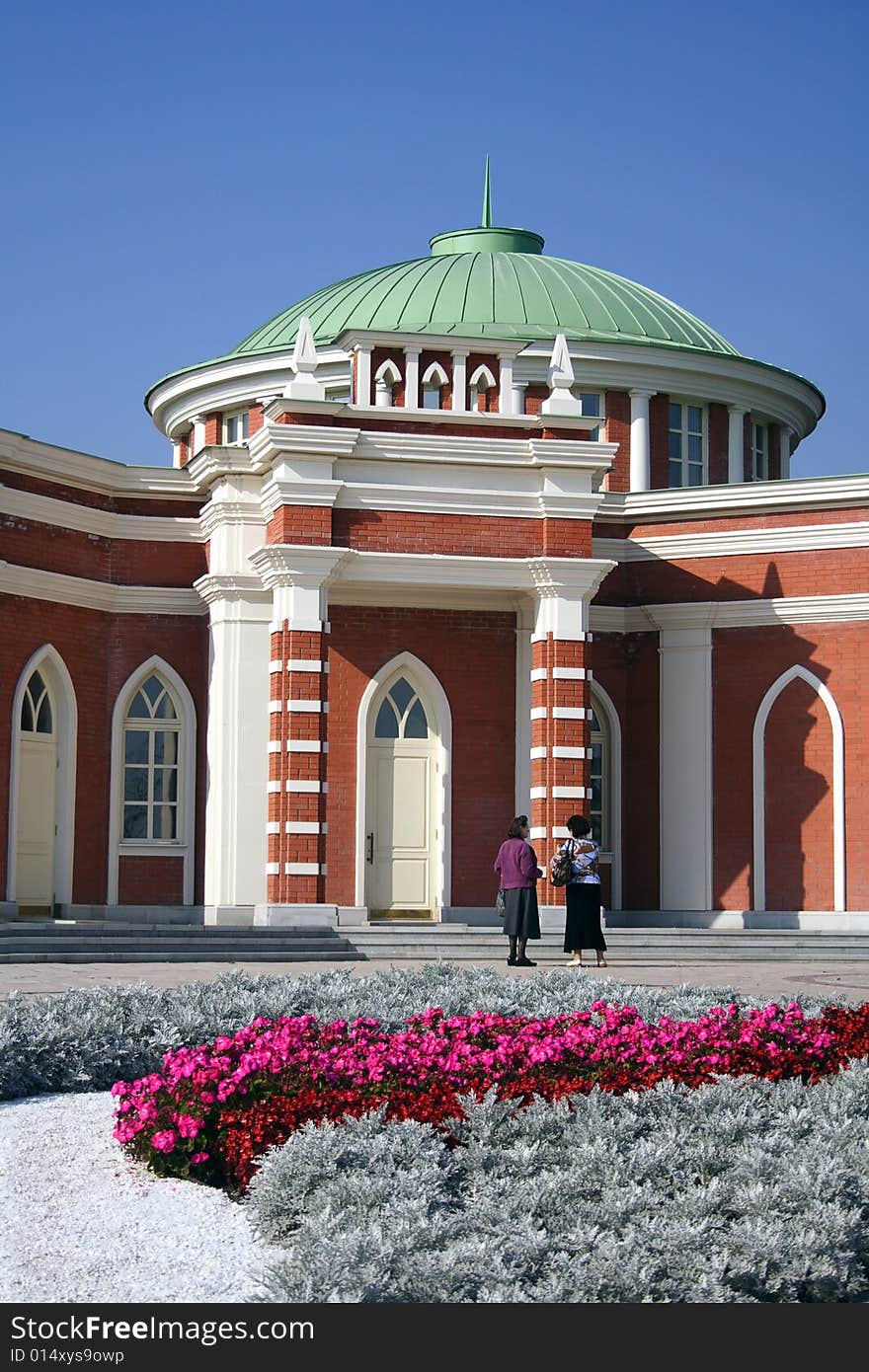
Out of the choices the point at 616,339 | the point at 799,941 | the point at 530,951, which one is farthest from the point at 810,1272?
the point at 616,339

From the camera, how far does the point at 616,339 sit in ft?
92.0

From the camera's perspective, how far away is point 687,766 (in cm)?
2453

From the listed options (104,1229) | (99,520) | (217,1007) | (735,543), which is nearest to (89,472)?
(99,520)

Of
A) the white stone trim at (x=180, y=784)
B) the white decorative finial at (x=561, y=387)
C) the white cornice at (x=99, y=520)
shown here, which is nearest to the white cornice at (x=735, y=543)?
the white decorative finial at (x=561, y=387)

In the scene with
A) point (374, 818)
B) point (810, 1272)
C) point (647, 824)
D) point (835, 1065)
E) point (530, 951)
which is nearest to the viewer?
point (810, 1272)

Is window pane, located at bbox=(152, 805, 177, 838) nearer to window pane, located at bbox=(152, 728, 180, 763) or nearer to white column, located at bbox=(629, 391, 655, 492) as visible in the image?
window pane, located at bbox=(152, 728, 180, 763)

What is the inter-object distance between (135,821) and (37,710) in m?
1.99

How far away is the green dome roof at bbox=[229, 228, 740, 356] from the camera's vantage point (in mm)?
28984

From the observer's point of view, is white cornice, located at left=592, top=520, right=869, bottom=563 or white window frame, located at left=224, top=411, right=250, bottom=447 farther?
white window frame, located at left=224, top=411, right=250, bottom=447

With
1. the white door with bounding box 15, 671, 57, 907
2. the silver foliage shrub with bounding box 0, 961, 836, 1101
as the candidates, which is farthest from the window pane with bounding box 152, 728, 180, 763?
the silver foliage shrub with bounding box 0, 961, 836, 1101

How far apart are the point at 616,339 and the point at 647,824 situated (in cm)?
792

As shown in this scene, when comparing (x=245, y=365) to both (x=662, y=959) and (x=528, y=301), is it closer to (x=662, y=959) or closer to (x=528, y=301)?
(x=528, y=301)

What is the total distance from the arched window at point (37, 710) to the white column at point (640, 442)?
32.3 feet

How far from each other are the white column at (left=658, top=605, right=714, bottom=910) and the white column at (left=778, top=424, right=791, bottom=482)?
671 cm
